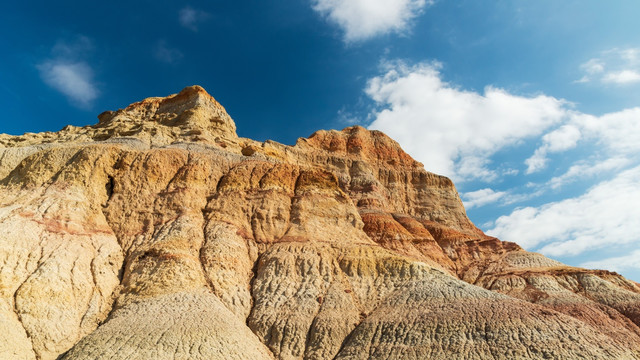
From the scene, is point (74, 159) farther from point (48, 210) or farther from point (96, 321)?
point (96, 321)

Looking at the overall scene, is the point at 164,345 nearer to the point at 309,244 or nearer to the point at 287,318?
the point at 287,318

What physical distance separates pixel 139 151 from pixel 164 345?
952 inches

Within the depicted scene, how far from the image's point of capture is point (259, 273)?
3791cm

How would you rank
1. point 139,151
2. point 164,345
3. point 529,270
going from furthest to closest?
point 529,270 → point 139,151 → point 164,345

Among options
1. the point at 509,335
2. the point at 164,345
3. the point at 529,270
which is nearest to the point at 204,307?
the point at 164,345

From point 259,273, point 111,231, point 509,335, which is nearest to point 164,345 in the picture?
point 259,273

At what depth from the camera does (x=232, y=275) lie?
36406 mm

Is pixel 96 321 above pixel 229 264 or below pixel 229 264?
below

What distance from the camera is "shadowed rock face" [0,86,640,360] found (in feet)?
93.6

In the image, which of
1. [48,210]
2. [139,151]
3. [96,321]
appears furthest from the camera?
[139,151]

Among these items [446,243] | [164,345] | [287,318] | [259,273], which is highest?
[446,243]

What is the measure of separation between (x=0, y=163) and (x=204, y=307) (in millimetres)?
29348

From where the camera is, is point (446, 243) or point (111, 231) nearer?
point (111, 231)

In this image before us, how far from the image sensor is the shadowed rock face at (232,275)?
93.6 feet
